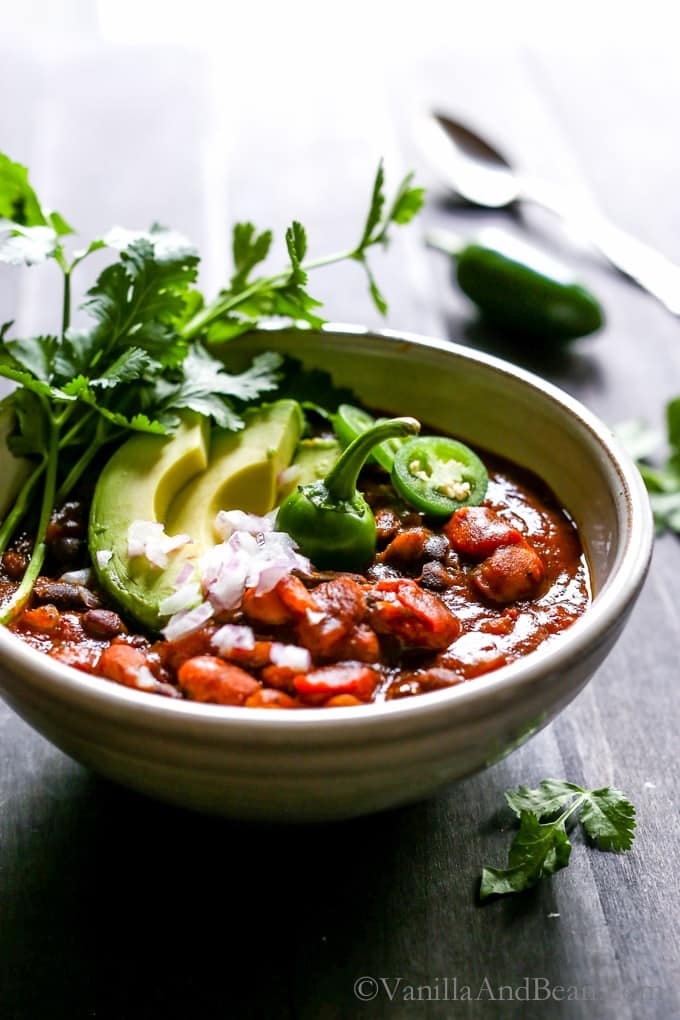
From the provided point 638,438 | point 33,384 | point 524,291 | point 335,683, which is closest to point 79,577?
point 33,384

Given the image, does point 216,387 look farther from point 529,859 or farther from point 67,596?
point 529,859

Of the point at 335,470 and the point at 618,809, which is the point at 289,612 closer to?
the point at 335,470

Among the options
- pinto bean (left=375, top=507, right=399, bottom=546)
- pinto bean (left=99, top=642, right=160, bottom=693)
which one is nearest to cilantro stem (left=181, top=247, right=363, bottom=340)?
pinto bean (left=375, top=507, right=399, bottom=546)

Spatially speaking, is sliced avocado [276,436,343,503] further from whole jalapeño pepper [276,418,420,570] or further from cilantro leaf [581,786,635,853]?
cilantro leaf [581,786,635,853]

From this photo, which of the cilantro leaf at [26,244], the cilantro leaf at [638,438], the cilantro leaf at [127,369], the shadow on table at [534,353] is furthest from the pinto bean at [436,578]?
the shadow on table at [534,353]

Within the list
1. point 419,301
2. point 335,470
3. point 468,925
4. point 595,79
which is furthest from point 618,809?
point 595,79

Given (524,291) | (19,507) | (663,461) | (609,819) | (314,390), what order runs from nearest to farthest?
(609,819) → (19,507) → (314,390) → (663,461) → (524,291)
